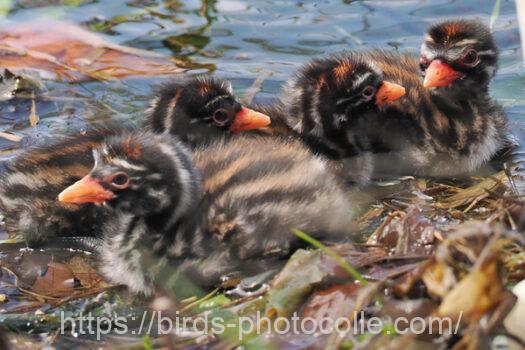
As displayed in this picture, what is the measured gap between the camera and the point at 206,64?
6.61 metres

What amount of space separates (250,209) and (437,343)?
3.83ft

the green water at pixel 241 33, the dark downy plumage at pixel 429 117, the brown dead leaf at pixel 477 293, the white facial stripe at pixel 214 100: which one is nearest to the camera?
the brown dead leaf at pixel 477 293

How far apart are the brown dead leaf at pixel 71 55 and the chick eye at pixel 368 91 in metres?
1.92

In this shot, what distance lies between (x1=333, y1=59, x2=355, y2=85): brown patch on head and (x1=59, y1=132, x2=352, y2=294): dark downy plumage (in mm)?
781

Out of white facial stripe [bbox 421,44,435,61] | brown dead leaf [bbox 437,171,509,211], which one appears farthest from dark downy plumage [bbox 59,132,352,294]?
white facial stripe [bbox 421,44,435,61]

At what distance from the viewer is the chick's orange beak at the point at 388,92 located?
192 inches

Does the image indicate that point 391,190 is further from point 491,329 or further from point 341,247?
point 491,329

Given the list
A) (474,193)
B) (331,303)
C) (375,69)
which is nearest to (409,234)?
(331,303)

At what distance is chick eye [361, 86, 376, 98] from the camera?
4883 millimetres

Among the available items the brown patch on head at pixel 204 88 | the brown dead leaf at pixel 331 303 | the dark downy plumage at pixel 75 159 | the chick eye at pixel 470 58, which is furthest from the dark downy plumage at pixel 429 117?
the brown dead leaf at pixel 331 303

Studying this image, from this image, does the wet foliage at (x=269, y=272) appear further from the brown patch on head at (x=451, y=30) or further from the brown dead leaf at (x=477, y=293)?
the brown patch on head at (x=451, y=30)

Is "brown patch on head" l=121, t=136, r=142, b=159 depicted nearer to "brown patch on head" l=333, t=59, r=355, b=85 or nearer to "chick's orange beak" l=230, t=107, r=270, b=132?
"chick's orange beak" l=230, t=107, r=270, b=132

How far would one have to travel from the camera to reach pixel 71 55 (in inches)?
267

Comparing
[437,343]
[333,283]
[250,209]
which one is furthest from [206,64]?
[437,343]
